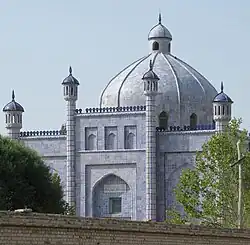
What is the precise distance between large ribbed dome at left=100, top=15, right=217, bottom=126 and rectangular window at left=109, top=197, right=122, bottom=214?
15.6 feet

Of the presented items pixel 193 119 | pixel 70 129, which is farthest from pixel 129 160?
pixel 193 119

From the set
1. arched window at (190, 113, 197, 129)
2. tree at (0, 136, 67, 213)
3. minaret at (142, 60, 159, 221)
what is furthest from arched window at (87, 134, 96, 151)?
tree at (0, 136, 67, 213)

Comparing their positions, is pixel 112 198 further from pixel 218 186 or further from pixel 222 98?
pixel 218 186

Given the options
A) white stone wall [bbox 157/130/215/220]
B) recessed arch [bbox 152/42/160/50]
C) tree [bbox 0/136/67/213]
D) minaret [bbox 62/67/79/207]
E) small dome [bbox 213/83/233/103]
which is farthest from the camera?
recessed arch [bbox 152/42/160/50]

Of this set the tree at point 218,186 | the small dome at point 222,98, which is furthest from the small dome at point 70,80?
the tree at point 218,186

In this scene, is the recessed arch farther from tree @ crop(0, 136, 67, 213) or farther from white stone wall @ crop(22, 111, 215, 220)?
tree @ crop(0, 136, 67, 213)

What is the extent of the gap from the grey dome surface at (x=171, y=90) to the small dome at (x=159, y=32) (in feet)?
6.91

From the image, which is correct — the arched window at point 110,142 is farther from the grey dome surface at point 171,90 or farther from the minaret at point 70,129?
the grey dome surface at point 171,90

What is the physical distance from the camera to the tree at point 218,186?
30844 mm

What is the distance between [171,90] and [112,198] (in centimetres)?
619

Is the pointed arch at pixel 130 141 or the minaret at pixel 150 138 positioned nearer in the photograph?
the minaret at pixel 150 138

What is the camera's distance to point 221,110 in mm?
52094

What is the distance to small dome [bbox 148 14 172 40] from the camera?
59.1 meters

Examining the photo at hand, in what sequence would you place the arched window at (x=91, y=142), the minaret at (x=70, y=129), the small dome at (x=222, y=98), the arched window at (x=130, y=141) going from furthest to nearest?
1. the arched window at (x=91, y=142)
2. the minaret at (x=70, y=129)
3. the arched window at (x=130, y=141)
4. the small dome at (x=222, y=98)
